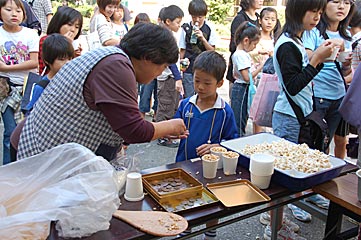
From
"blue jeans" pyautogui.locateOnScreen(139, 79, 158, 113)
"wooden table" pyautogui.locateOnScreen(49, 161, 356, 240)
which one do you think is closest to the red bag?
"wooden table" pyautogui.locateOnScreen(49, 161, 356, 240)

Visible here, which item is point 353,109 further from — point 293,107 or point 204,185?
point 204,185

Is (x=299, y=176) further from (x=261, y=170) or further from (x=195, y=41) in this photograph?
(x=195, y=41)

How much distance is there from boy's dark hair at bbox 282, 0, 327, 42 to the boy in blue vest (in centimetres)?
210

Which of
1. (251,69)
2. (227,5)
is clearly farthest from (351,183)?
(227,5)

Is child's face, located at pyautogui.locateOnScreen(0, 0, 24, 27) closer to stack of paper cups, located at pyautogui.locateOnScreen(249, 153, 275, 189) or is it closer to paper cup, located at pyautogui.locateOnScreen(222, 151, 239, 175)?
paper cup, located at pyautogui.locateOnScreen(222, 151, 239, 175)

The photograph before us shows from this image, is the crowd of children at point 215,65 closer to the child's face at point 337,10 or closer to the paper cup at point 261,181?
the child's face at point 337,10

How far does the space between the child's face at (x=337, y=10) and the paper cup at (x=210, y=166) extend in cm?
164

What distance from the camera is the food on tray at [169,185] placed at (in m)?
1.52

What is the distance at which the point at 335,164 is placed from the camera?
180cm

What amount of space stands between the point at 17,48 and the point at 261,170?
231cm

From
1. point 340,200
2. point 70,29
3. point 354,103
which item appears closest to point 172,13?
point 70,29

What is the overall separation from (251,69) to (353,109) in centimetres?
148

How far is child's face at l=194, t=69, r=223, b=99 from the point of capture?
221 centimetres

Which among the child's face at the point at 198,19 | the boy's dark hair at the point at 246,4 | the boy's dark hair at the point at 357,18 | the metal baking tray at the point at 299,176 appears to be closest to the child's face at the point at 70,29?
the child's face at the point at 198,19
